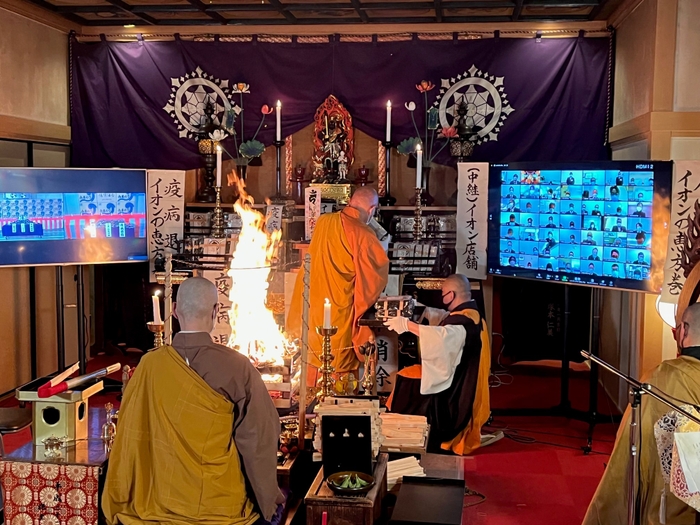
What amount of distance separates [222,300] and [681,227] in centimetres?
351

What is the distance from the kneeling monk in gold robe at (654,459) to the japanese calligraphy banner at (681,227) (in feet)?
4.52

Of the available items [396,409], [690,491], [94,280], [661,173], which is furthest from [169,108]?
[690,491]

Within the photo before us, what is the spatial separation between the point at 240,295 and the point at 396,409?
3.94 ft

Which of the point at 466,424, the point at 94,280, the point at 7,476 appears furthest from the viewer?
the point at 94,280

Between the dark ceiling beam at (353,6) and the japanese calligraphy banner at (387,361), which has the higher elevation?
the dark ceiling beam at (353,6)

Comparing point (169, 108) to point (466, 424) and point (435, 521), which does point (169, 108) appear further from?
point (435, 521)

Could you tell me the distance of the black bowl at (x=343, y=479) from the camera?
3.07m

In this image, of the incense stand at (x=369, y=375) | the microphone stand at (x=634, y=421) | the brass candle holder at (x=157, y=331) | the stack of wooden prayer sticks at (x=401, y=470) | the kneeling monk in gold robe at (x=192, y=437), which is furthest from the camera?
the incense stand at (x=369, y=375)

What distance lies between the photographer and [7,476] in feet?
10.8

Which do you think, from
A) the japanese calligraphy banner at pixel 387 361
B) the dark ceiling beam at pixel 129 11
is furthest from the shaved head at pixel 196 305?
the dark ceiling beam at pixel 129 11

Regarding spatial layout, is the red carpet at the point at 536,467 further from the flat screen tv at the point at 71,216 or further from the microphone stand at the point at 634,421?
the flat screen tv at the point at 71,216

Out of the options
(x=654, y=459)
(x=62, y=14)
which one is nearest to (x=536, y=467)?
(x=654, y=459)

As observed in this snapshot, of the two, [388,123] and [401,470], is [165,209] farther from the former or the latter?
[401,470]

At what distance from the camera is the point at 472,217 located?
20.6 ft
